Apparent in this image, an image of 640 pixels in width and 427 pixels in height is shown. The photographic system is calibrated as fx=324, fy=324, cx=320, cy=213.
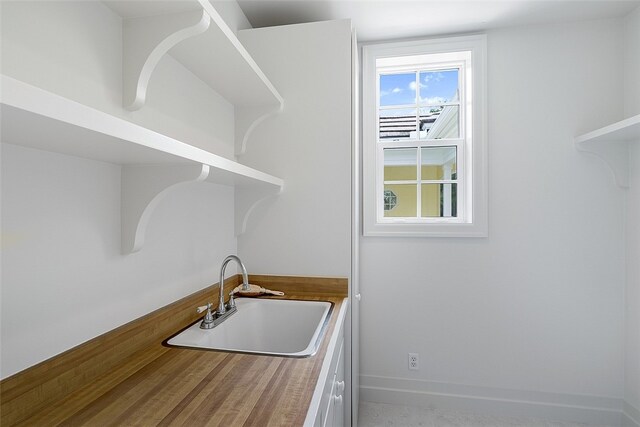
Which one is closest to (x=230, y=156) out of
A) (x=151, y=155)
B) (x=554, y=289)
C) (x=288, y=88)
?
(x=288, y=88)

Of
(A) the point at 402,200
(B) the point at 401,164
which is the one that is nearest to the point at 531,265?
(A) the point at 402,200

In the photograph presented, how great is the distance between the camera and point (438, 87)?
229cm

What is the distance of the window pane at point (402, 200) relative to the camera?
7.54 feet

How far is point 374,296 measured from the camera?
2.23 meters

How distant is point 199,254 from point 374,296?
1.28 m

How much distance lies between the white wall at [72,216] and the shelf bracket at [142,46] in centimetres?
3

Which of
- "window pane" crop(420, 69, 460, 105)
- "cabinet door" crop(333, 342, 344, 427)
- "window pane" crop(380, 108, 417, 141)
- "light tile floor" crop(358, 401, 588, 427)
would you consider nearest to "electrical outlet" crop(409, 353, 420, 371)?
"light tile floor" crop(358, 401, 588, 427)

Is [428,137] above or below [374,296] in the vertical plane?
above

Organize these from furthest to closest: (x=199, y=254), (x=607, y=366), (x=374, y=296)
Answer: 1. (x=374, y=296)
2. (x=607, y=366)
3. (x=199, y=254)

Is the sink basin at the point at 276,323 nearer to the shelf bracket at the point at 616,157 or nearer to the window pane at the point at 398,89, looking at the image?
the window pane at the point at 398,89

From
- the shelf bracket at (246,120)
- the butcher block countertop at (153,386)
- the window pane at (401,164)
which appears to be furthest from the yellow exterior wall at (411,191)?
the butcher block countertop at (153,386)

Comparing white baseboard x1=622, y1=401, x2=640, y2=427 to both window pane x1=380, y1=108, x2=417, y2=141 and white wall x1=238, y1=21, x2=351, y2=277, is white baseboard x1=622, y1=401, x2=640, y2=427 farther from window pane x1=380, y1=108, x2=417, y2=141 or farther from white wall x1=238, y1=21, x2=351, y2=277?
window pane x1=380, y1=108, x2=417, y2=141

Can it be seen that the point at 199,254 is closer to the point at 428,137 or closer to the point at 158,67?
the point at 158,67

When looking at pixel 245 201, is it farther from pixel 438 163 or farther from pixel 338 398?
pixel 438 163
